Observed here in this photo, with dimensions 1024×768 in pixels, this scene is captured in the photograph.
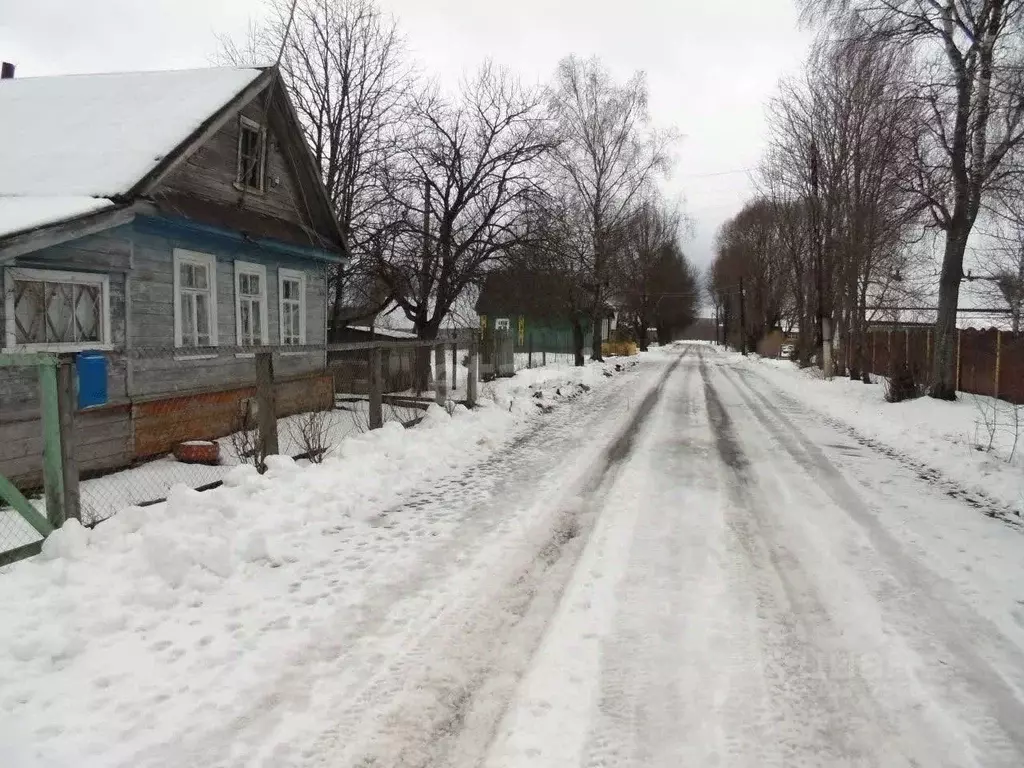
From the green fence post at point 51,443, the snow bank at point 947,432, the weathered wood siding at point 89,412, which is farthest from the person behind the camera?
the weathered wood siding at point 89,412

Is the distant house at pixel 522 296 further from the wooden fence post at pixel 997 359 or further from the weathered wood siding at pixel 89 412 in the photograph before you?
the wooden fence post at pixel 997 359

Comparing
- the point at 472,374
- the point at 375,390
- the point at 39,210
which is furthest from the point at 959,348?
the point at 39,210

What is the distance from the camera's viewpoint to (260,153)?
1282 centimetres

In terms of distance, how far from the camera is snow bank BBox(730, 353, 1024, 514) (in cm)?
768

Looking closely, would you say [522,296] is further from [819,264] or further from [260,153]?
[819,264]

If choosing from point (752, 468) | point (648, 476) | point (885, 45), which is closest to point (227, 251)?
point (648, 476)

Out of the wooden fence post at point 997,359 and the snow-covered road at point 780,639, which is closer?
the snow-covered road at point 780,639

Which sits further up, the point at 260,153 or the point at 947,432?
the point at 260,153

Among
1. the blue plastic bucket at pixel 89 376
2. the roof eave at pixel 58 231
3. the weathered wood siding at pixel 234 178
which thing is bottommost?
the blue plastic bucket at pixel 89 376

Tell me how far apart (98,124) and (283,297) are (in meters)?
4.33

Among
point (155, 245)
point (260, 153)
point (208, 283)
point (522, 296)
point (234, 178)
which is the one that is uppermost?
point (260, 153)

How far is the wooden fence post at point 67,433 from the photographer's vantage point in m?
4.73

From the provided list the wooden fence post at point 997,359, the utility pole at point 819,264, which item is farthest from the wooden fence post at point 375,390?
the utility pole at point 819,264

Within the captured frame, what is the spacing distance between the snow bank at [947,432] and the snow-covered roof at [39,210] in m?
11.0
